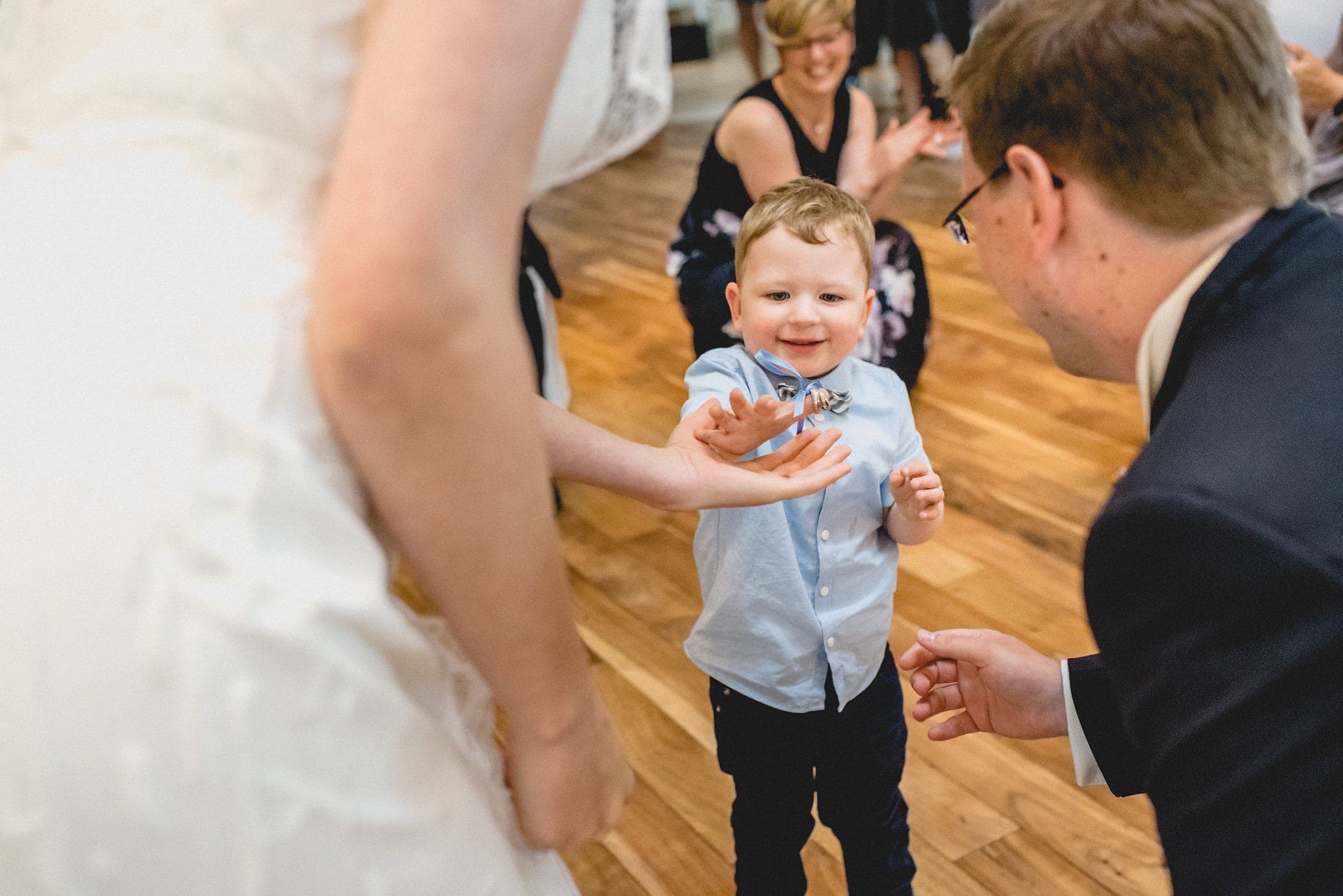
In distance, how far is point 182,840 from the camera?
1.91 ft

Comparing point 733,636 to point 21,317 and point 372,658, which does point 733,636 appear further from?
point 21,317

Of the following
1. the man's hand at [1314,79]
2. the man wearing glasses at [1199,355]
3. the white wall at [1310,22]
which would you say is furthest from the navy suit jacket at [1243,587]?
the white wall at [1310,22]

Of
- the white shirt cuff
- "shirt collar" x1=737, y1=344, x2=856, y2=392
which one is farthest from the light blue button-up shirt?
the white shirt cuff

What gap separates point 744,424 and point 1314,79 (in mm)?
1695

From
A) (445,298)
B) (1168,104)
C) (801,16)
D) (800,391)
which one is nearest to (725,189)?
(801,16)

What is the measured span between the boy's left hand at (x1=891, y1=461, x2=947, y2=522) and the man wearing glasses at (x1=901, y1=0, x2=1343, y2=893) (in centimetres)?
19

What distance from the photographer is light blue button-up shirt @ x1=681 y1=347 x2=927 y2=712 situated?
1.32 metres

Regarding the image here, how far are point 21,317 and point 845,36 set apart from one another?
2.45 m

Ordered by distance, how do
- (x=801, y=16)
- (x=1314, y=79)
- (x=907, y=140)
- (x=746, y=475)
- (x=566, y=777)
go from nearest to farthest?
(x=566, y=777) → (x=746, y=475) → (x=1314, y=79) → (x=907, y=140) → (x=801, y=16)

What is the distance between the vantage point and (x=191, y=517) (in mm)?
572

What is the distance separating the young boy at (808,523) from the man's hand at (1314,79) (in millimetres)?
1351

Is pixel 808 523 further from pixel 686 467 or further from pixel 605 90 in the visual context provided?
pixel 605 90

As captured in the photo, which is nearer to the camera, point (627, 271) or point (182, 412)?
point (182, 412)

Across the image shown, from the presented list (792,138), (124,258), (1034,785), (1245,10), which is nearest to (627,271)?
(792,138)
